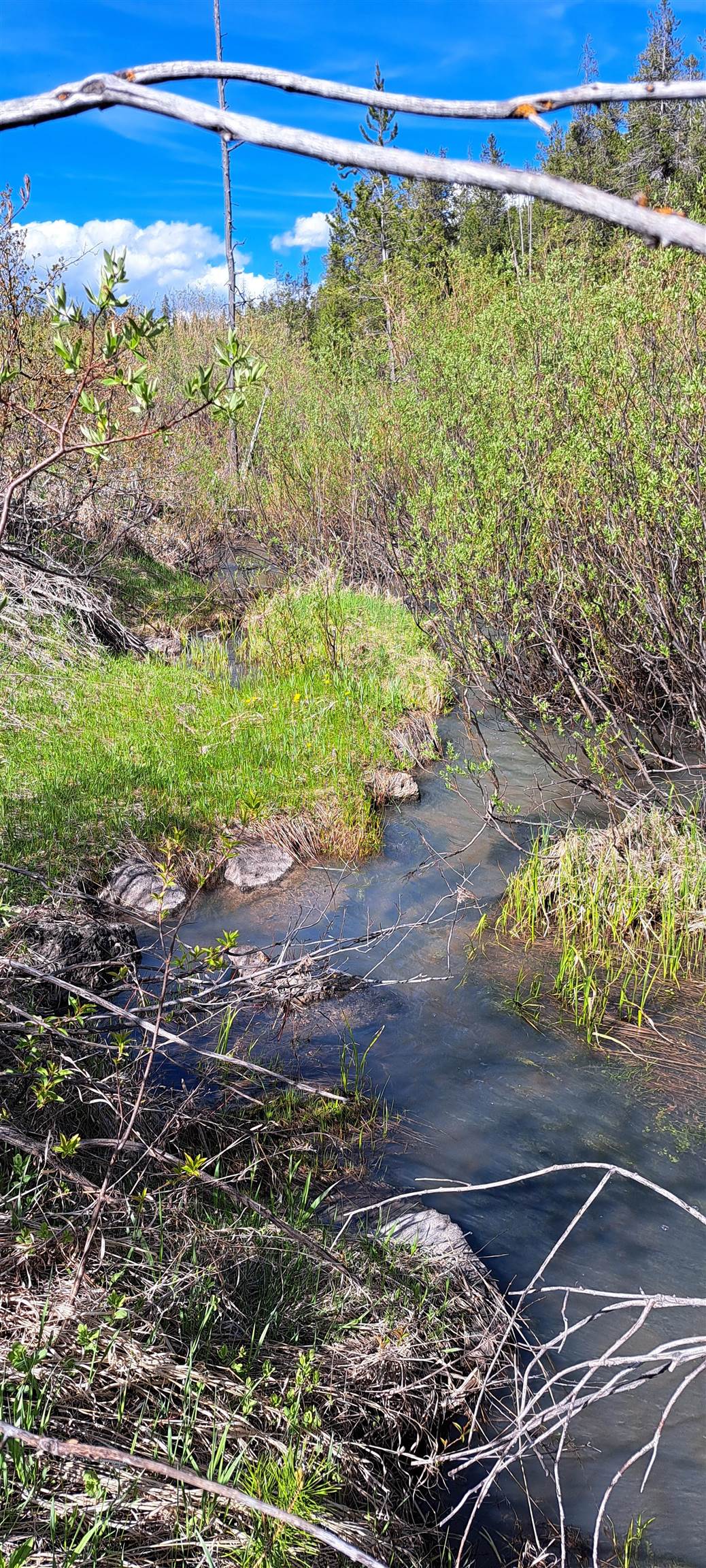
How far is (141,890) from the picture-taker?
19.4ft

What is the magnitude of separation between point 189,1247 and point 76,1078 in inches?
26.5

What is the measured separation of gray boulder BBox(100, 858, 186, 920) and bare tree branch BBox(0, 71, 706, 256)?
16.9ft

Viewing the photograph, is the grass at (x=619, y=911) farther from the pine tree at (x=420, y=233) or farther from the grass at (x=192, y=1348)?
the pine tree at (x=420, y=233)

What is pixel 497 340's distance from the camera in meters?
10.3

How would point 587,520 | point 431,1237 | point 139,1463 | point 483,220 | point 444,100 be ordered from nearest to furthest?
point 444,100 → point 139,1463 → point 431,1237 → point 587,520 → point 483,220

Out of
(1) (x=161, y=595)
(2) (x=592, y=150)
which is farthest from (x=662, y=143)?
(1) (x=161, y=595)

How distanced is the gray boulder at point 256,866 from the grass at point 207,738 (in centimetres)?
22

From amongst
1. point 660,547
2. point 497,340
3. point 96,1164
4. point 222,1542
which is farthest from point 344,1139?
point 497,340

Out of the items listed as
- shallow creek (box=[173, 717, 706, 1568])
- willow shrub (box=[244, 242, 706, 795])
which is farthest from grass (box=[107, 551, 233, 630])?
shallow creek (box=[173, 717, 706, 1568])

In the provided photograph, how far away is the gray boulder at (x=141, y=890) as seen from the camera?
5.82 metres

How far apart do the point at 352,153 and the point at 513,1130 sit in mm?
3991

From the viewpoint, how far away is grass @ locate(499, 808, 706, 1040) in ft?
17.1

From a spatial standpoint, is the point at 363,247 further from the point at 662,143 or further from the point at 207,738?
the point at 207,738

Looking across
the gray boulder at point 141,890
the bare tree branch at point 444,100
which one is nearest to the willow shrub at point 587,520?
the gray boulder at point 141,890
